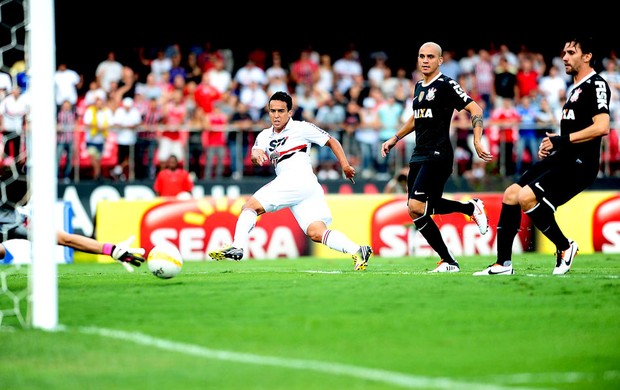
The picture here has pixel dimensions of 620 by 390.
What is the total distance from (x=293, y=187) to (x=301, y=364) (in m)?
6.06

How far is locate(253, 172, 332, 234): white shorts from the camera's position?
40.7 ft

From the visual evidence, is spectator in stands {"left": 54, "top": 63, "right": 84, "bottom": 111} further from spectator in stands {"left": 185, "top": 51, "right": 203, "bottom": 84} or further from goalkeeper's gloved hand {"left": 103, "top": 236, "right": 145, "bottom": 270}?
goalkeeper's gloved hand {"left": 103, "top": 236, "right": 145, "bottom": 270}

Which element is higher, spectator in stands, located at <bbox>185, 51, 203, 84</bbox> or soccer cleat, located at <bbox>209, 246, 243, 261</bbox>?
spectator in stands, located at <bbox>185, 51, 203, 84</bbox>

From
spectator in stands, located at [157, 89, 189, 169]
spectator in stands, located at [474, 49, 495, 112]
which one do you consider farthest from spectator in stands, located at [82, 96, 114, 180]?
spectator in stands, located at [474, 49, 495, 112]

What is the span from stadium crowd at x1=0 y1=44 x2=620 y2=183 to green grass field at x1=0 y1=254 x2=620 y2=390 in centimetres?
1057

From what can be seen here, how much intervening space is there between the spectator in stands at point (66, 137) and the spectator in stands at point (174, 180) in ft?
6.01

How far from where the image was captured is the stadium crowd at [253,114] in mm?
21500

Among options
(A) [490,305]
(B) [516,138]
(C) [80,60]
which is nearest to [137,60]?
(C) [80,60]

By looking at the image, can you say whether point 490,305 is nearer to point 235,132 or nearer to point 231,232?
point 231,232

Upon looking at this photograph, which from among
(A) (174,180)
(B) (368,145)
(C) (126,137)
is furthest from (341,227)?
(C) (126,137)

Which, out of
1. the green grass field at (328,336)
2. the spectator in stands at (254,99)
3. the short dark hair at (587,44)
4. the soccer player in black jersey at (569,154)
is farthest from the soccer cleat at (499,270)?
the spectator in stands at (254,99)

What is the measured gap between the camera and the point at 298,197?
12.5 metres

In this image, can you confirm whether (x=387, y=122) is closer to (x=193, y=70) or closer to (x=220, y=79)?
(x=220, y=79)

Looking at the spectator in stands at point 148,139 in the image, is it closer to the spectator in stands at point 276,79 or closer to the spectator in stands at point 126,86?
the spectator in stands at point 126,86
